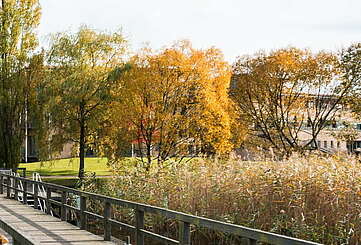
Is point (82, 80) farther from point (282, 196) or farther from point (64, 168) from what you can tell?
point (282, 196)

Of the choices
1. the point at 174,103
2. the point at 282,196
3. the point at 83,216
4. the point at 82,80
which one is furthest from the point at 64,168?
the point at 282,196

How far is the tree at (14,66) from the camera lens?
33906 mm

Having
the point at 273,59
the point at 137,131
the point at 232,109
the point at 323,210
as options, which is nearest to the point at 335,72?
the point at 273,59

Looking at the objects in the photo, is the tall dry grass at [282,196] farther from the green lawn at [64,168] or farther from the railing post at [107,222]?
the green lawn at [64,168]

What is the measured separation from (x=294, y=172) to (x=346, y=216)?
1985 millimetres

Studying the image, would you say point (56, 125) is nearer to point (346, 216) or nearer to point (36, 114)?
point (36, 114)

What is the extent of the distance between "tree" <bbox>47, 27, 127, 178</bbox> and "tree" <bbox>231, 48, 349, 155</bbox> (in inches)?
375

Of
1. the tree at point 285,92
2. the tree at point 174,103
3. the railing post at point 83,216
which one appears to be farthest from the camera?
the tree at point 285,92

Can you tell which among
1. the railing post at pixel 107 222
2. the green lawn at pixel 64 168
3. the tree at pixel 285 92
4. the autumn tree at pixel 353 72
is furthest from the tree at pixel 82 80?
the railing post at pixel 107 222

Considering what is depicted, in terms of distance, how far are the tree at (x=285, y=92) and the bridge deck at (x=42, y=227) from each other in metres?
26.2

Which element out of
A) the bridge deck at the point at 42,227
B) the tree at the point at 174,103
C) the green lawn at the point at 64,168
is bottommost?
the bridge deck at the point at 42,227

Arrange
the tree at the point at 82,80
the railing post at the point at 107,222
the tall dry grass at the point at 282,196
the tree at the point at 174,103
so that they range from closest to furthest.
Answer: the railing post at the point at 107,222, the tall dry grass at the point at 282,196, the tree at the point at 174,103, the tree at the point at 82,80

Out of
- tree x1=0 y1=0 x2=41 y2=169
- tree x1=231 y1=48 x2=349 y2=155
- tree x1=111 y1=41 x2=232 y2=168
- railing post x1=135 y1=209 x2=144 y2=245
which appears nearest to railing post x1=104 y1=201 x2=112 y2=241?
railing post x1=135 y1=209 x2=144 y2=245

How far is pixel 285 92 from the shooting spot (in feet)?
143
